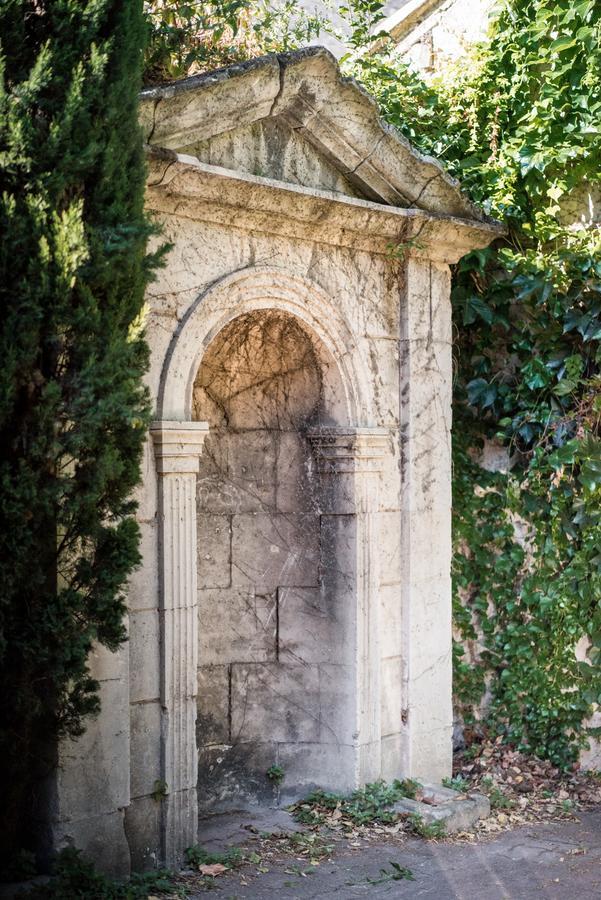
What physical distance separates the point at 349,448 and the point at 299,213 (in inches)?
47.2

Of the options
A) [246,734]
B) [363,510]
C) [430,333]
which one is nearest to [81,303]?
[363,510]

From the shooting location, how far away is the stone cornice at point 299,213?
13.1 ft

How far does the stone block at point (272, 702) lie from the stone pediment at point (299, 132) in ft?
8.33

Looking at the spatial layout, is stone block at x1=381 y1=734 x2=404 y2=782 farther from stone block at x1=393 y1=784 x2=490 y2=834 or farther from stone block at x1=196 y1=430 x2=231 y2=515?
stone block at x1=196 y1=430 x2=231 y2=515

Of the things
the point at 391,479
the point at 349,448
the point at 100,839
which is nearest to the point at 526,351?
the point at 391,479

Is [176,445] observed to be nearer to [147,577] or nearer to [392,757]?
[147,577]

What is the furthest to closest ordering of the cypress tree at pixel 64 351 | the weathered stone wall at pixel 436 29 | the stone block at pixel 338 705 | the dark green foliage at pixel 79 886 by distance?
1. the weathered stone wall at pixel 436 29
2. the stone block at pixel 338 705
3. the dark green foliage at pixel 79 886
4. the cypress tree at pixel 64 351

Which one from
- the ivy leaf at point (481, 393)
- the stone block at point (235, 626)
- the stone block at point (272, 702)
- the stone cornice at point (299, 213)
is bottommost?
the stone block at point (272, 702)

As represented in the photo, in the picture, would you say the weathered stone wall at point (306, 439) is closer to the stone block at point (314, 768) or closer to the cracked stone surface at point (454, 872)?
the stone block at point (314, 768)

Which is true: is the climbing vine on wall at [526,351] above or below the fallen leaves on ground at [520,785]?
above

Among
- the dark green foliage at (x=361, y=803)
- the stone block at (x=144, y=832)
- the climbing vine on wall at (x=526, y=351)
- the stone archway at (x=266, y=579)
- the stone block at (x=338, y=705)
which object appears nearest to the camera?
the stone block at (x=144, y=832)

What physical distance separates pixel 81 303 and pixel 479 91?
353cm

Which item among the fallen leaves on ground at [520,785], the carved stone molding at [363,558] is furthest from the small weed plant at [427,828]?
the carved stone molding at [363,558]

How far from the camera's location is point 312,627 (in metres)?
5.07
